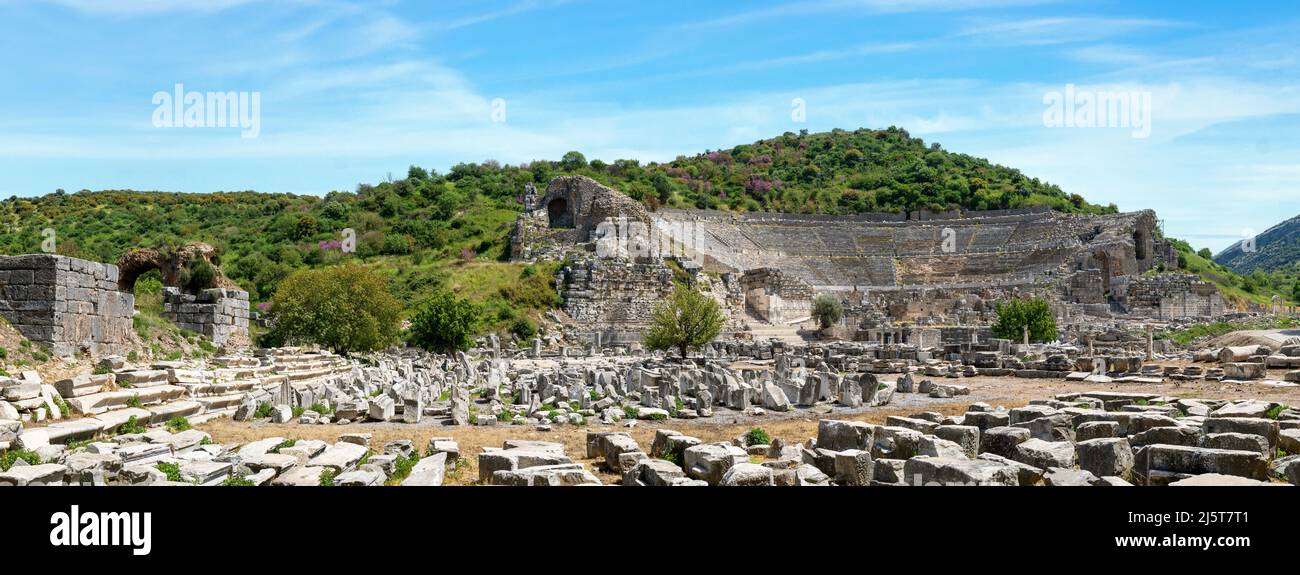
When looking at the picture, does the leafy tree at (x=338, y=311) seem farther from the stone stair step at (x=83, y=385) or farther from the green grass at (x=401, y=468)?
the green grass at (x=401, y=468)

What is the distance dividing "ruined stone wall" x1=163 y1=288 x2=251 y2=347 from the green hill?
15052 mm

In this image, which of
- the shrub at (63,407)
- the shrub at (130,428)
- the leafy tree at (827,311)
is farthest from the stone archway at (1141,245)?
the shrub at (63,407)

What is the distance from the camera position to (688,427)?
13539 mm

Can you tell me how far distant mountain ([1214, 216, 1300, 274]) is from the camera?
113 m

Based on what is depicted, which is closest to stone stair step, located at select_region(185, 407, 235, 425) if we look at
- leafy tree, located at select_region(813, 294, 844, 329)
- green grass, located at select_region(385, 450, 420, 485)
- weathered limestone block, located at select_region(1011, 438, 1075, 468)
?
green grass, located at select_region(385, 450, 420, 485)

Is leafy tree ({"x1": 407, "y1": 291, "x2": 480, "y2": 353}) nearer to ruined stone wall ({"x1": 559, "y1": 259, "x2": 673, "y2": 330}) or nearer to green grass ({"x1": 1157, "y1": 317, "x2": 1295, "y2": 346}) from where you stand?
ruined stone wall ({"x1": 559, "y1": 259, "x2": 673, "y2": 330})

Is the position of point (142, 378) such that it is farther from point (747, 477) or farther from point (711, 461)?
point (747, 477)

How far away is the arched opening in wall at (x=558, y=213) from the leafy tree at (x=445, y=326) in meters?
21.6
